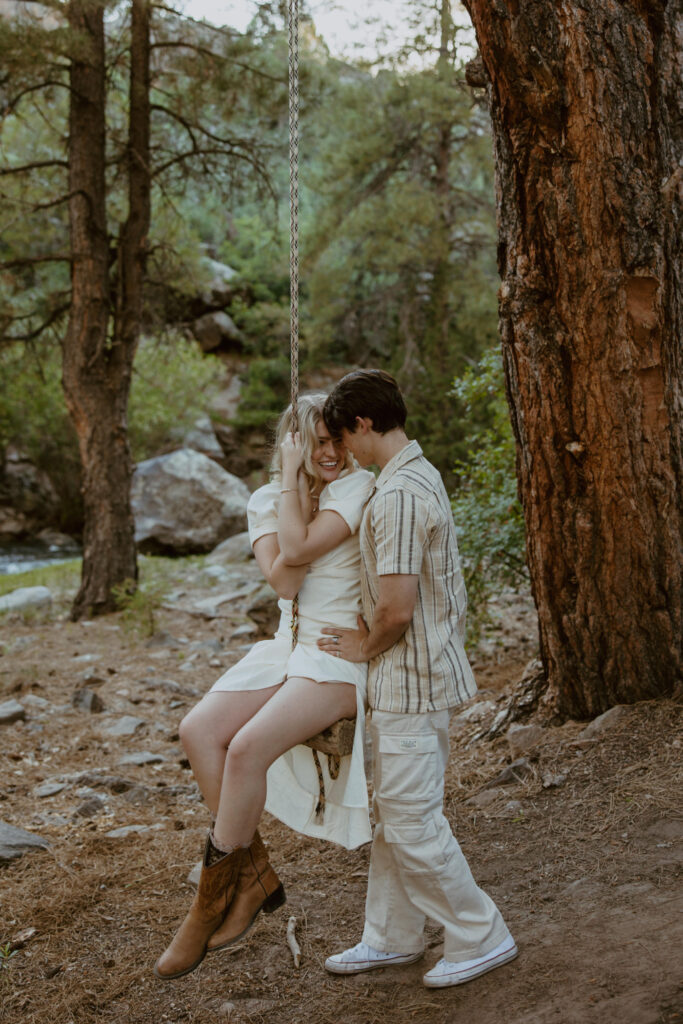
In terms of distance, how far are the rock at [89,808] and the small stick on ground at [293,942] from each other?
5.25 feet

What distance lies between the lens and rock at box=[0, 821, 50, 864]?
13.2 ft

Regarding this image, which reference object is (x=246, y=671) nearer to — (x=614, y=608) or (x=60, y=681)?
(x=614, y=608)

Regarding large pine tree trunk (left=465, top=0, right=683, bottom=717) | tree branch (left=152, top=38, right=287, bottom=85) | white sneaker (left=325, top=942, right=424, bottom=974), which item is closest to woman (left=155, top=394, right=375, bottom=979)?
white sneaker (left=325, top=942, right=424, bottom=974)

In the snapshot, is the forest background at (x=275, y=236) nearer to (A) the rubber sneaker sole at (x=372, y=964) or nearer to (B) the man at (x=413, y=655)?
(B) the man at (x=413, y=655)

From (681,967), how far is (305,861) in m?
1.93

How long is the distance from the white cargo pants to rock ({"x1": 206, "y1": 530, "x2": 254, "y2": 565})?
1070 cm

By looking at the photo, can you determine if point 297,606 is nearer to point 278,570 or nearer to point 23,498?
point 278,570

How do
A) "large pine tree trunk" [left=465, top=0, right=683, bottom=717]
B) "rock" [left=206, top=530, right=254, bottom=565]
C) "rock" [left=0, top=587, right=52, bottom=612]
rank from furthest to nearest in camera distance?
1. "rock" [left=206, top=530, right=254, bottom=565]
2. "rock" [left=0, top=587, right=52, bottom=612]
3. "large pine tree trunk" [left=465, top=0, right=683, bottom=717]

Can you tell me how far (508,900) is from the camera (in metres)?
3.27

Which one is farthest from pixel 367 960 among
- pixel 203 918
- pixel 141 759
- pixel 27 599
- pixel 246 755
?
pixel 27 599

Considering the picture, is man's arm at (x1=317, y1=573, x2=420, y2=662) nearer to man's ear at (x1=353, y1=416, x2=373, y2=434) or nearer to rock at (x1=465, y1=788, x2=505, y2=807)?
man's ear at (x1=353, y1=416, x2=373, y2=434)

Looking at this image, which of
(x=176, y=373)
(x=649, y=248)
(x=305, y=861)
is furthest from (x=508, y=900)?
(x=176, y=373)

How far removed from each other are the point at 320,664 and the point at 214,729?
37 cm

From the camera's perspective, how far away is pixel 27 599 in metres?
10.5
